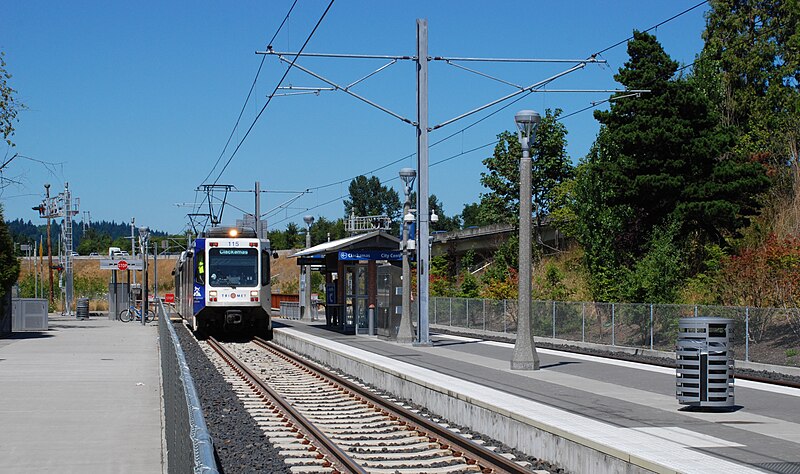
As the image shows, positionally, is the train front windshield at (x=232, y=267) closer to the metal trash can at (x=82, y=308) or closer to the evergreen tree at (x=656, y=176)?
the evergreen tree at (x=656, y=176)

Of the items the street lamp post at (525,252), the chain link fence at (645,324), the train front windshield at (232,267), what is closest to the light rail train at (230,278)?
the train front windshield at (232,267)

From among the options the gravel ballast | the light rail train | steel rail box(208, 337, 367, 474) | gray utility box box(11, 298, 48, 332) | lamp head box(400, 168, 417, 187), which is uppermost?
lamp head box(400, 168, 417, 187)

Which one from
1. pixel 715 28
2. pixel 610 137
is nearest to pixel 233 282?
pixel 610 137

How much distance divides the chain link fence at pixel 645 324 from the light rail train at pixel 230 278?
869 cm

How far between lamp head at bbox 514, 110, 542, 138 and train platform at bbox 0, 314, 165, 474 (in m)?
8.54

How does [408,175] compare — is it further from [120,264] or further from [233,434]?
[120,264]

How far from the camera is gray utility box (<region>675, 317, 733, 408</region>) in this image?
1365 cm

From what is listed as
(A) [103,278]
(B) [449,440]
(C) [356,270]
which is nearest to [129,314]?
(C) [356,270]

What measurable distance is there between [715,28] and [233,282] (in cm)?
3246

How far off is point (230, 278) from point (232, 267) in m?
0.38

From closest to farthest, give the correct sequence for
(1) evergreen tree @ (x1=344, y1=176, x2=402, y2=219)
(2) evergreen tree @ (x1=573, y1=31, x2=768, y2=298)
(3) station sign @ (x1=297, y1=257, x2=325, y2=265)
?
(2) evergreen tree @ (x1=573, y1=31, x2=768, y2=298)
(3) station sign @ (x1=297, y1=257, x2=325, y2=265)
(1) evergreen tree @ (x1=344, y1=176, x2=402, y2=219)

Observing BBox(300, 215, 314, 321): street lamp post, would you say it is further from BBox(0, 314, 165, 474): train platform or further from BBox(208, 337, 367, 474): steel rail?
BBox(208, 337, 367, 474): steel rail

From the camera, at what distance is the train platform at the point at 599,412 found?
985 cm

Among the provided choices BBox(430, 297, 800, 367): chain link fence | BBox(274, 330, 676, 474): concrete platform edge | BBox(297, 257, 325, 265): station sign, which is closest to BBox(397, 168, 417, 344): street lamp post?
BBox(430, 297, 800, 367): chain link fence
